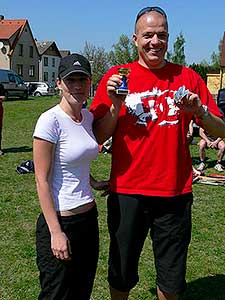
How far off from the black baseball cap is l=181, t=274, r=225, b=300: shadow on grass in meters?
2.23

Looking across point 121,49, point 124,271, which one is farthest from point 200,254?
point 121,49

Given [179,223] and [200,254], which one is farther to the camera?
[200,254]

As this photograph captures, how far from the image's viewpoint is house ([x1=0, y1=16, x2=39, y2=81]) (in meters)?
56.1

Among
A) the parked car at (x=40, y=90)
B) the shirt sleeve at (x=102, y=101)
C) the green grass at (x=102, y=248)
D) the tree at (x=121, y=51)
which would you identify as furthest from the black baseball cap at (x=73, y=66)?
the tree at (x=121, y=51)

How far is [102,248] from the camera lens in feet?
15.7

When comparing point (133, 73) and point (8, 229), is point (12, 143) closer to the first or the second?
point (8, 229)

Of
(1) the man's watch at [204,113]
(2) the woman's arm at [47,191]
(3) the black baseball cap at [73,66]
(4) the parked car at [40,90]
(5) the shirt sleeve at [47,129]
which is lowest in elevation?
(4) the parked car at [40,90]

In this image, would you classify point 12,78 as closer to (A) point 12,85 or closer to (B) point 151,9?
(A) point 12,85

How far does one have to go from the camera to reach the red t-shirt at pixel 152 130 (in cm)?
275

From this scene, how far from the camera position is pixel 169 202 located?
9.35 feet

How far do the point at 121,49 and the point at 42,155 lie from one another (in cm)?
5506

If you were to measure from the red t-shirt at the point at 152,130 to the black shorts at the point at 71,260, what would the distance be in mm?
381

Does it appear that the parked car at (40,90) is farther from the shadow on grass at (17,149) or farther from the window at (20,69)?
the shadow on grass at (17,149)

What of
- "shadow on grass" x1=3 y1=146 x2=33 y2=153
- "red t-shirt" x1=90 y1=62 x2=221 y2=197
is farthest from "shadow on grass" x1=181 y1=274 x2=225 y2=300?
"shadow on grass" x1=3 y1=146 x2=33 y2=153
